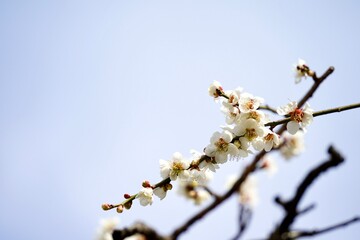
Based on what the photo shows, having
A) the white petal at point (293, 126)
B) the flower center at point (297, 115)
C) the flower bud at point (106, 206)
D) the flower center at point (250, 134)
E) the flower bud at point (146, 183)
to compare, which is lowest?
the white petal at point (293, 126)

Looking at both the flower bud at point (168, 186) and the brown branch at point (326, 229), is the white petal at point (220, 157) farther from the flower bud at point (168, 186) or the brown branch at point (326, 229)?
the brown branch at point (326, 229)

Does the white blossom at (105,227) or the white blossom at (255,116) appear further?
the white blossom at (105,227)

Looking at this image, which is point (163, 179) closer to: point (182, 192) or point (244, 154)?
point (244, 154)

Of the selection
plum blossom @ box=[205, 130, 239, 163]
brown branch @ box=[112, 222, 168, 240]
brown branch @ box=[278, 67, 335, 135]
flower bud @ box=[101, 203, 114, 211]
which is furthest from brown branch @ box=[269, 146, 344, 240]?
flower bud @ box=[101, 203, 114, 211]

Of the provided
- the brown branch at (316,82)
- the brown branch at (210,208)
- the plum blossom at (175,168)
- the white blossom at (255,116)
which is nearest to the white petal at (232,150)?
the white blossom at (255,116)

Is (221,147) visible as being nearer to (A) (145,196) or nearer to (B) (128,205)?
(A) (145,196)

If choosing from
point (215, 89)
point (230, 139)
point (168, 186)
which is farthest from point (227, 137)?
point (168, 186)
